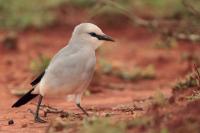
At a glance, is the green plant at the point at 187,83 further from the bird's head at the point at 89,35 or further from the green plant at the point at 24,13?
the green plant at the point at 24,13

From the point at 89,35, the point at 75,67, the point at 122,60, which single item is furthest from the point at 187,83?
the point at 122,60

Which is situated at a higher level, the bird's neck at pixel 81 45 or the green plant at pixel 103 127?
the bird's neck at pixel 81 45

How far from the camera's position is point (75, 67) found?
633cm

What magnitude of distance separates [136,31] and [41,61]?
4673 mm

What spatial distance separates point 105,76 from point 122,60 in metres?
1.76

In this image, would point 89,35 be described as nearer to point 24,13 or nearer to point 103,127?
point 103,127

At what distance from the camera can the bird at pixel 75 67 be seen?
6332 millimetres

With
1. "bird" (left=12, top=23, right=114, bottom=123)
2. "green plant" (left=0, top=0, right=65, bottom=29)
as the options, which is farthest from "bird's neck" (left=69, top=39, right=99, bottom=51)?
"green plant" (left=0, top=0, right=65, bottom=29)

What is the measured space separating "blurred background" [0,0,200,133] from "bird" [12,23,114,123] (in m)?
0.30

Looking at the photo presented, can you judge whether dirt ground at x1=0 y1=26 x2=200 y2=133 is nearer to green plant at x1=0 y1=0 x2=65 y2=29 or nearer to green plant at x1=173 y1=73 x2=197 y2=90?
green plant at x1=173 y1=73 x2=197 y2=90

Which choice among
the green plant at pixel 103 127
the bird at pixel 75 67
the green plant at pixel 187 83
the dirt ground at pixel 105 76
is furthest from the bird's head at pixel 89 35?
the green plant at pixel 187 83

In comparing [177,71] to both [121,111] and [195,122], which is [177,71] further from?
[195,122]

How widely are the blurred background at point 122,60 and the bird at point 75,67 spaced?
30 centimetres

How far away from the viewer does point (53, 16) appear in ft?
46.2
